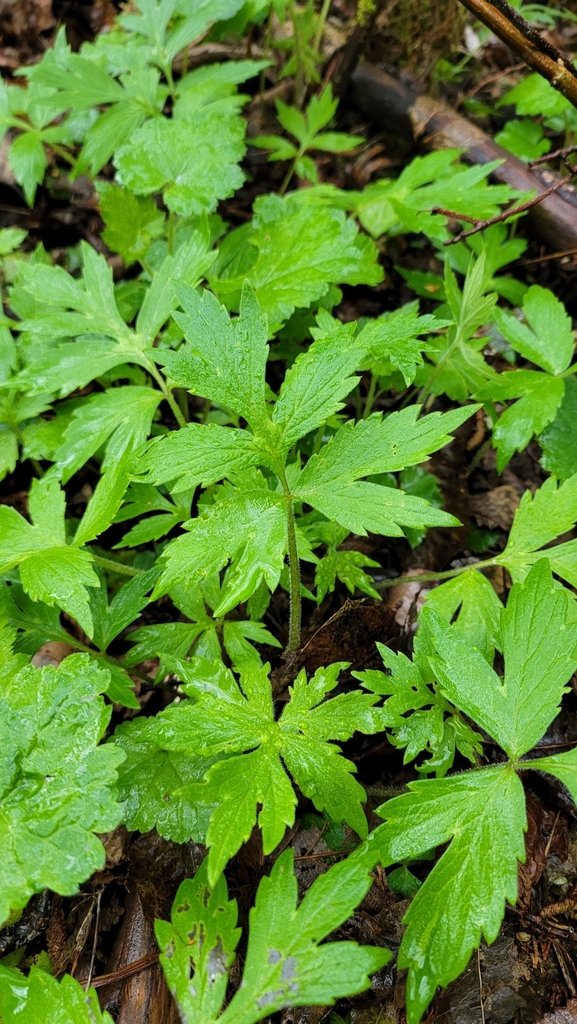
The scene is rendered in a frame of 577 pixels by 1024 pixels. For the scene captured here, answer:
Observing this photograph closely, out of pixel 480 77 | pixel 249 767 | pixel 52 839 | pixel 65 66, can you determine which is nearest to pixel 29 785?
pixel 52 839

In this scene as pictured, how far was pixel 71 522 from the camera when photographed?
239 cm

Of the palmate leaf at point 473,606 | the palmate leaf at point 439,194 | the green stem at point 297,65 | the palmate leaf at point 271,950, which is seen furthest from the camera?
the green stem at point 297,65

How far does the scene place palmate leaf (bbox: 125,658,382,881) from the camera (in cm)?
137

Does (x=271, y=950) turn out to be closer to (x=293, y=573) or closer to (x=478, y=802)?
(x=478, y=802)

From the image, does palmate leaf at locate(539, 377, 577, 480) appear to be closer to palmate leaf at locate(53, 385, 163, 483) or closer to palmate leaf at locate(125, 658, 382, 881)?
palmate leaf at locate(125, 658, 382, 881)

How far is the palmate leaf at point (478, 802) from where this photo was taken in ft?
4.40

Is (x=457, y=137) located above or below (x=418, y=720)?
above

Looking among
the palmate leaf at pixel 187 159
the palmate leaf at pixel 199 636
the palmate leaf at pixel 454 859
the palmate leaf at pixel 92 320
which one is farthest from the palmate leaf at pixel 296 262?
the palmate leaf at pixel 454 859

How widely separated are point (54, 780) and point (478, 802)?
994 millimetres

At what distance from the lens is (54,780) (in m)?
1.43

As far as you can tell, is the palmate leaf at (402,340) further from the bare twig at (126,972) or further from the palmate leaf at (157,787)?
the bare twig at (126,972)

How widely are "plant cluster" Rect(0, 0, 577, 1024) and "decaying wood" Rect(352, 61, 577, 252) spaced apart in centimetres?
72

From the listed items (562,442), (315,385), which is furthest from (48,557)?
(562,442)

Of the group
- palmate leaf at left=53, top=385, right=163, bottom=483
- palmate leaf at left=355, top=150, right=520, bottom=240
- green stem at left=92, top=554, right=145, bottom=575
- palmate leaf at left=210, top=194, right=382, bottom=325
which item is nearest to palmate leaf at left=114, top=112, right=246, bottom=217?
palmate leaf at left=210, top=194, right=382, bottom=325
